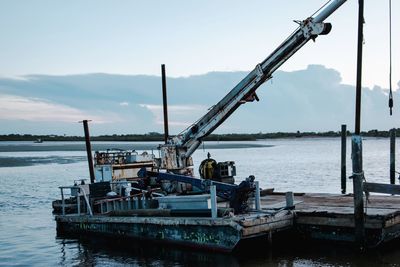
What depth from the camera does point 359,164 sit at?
48.6 feet

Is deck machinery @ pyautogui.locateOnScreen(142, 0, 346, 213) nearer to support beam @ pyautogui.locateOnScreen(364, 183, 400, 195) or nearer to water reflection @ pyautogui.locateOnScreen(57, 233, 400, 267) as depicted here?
water reflection @ pyautogui.locateOnScreen(57, 233, 400, 267)

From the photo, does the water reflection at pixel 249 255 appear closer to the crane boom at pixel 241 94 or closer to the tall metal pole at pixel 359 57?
the tall metal pole at pixel 359 57

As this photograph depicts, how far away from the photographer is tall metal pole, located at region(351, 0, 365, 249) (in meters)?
14.7

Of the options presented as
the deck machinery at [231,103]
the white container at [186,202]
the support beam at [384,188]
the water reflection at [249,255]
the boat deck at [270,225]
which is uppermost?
the deck machinery at [231,103]

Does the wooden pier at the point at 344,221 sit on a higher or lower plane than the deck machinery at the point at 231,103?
lower

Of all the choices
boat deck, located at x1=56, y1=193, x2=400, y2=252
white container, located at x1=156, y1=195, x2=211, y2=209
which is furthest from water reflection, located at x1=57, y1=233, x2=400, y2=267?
white container, located at x1=156, y1=195, x2=211, y2=209

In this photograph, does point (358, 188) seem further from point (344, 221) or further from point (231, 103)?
point (231, 103)

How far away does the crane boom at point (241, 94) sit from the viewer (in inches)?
755

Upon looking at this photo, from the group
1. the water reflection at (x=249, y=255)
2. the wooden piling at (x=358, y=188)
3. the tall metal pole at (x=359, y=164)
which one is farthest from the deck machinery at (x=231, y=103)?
the wooden piling at (x=358, y=188)

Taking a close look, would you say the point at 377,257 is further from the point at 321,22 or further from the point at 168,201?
the point at 321,22

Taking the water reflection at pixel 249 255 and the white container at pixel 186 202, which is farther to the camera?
the white container at pixel 186 202

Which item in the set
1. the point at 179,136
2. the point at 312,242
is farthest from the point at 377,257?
the point at 179,136

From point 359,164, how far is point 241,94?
7301 millimetres

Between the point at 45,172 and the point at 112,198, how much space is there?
1319 inches
